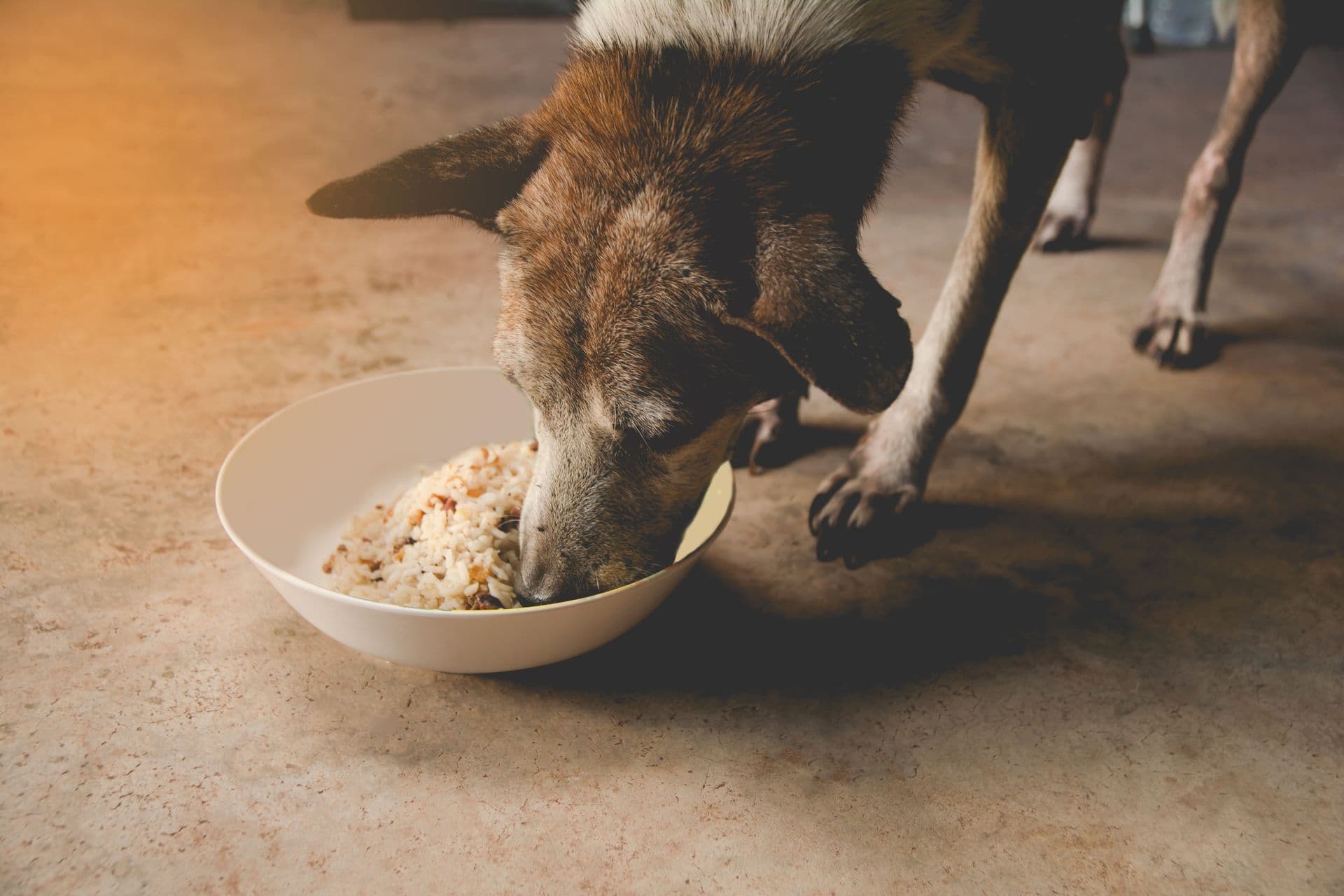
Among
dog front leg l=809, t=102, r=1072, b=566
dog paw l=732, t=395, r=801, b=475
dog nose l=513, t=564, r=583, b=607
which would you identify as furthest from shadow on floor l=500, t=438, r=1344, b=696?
dog paw l=732, t=395, r=801, b=475

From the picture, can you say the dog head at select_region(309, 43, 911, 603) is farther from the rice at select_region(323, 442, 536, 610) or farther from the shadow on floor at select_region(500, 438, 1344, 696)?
the shadow on floor at select_region(500, 438, 1344, 696)

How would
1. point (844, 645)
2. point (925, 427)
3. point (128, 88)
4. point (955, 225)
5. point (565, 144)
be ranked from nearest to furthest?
point (565, 144), point (844, 645), point (925, 427), point (955, 225), point (128, 88)

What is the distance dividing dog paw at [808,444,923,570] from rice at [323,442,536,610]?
2.64 ft

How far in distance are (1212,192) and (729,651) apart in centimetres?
272

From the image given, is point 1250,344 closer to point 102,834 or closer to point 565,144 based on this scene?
point 565,144

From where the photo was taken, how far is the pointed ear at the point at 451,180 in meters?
1.94

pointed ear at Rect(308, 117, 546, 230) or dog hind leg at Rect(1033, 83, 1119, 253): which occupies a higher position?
pointed ear at Rect(308, 117, 546, 230)

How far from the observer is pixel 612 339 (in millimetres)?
1836

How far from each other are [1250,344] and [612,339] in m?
2.93

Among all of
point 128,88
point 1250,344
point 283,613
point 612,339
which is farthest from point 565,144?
point 128,88

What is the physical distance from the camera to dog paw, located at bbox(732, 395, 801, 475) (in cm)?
296

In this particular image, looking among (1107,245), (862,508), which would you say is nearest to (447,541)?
(862,508)

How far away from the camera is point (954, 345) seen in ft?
8.76

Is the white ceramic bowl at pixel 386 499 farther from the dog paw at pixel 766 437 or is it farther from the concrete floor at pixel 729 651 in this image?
the dog paw at pixel 766 437
